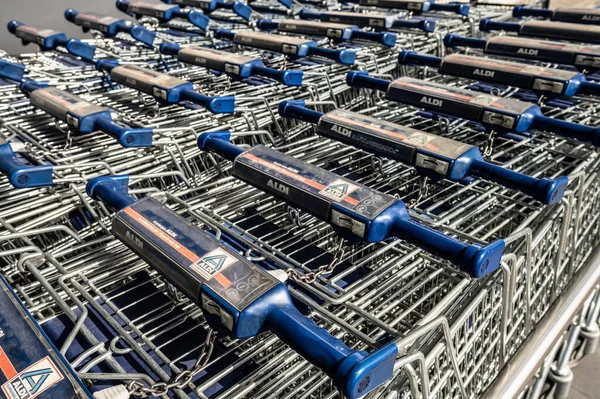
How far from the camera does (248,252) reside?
142 centimetres

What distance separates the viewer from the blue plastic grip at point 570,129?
5.19 ft

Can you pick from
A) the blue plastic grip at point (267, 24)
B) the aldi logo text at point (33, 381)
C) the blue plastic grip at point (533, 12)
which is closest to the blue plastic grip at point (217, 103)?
the aldi logo text at point (33, 381)

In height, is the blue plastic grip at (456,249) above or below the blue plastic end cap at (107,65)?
above

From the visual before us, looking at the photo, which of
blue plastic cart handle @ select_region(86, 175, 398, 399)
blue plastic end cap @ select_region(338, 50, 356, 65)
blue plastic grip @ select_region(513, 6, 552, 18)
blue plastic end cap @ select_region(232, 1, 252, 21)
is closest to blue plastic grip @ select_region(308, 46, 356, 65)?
blue plastic end cap @ select_region(338, 50, 356, 65)

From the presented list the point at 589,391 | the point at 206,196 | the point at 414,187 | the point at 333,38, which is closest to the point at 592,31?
the point at 333,38

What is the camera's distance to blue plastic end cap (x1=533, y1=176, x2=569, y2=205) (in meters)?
1.30

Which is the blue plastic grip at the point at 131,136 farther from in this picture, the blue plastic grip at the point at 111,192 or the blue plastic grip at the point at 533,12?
the blue plastic grip at the point at 533,12

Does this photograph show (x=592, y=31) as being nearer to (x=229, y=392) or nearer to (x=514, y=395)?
(x=514, y=395)

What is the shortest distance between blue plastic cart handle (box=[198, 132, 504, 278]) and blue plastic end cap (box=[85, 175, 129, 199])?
0.70m

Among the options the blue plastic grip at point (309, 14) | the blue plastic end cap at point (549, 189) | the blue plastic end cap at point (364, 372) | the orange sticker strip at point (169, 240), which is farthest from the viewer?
the blue plastic grip at point (309, 14)

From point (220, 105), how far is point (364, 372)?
150 centimetres

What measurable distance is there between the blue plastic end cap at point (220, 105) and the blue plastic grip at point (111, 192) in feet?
2.29

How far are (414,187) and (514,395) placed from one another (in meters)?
0.75

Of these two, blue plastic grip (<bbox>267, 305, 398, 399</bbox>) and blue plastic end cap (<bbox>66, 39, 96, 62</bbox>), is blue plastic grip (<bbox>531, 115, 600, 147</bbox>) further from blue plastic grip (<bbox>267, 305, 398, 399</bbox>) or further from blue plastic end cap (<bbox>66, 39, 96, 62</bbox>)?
blue plastic end cap (<bbox>66, 39, 96, 62</bbox>)
